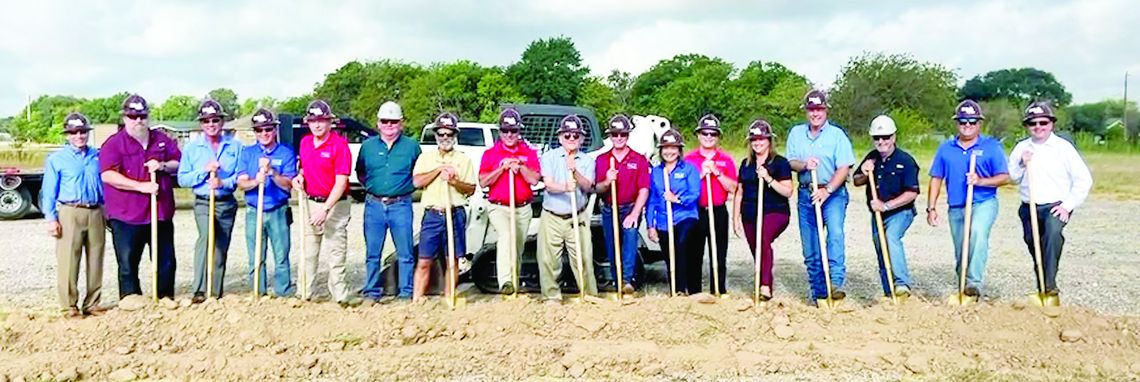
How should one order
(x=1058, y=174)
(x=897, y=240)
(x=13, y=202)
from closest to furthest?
(x=1058, y=174)
(x=897, y=240)
(x=13, y=202)

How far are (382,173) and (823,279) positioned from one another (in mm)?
3767

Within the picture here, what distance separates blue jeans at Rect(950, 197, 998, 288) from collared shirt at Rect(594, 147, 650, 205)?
8.35 feet

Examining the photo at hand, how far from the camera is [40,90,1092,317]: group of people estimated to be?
7.87 m

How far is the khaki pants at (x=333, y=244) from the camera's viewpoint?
324 inches

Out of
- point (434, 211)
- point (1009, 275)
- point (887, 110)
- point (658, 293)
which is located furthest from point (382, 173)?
point (887, 110)

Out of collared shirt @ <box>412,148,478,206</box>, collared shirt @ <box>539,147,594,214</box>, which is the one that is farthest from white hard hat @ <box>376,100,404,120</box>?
collared shirt @ <box>539,147,594,214</box>

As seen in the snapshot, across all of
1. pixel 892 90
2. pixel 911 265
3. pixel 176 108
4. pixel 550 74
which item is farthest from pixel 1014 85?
pixel 911 265

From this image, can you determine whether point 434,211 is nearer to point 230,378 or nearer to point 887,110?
point 230,378

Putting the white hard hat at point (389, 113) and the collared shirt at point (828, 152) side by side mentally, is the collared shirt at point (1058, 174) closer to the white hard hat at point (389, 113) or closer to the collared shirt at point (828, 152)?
the collared shirt at point (828, 152)

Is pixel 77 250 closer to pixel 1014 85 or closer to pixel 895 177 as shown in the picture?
pixel 895 177

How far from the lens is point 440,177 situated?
26.2ft

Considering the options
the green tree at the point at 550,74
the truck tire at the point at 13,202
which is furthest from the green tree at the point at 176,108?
the truck tire at the point at 13,202

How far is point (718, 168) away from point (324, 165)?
10.5 feet

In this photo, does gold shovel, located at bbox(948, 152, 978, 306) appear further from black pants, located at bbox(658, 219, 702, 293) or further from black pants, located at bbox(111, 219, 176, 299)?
black pants, located at bbox(111, 219, 176, 299)
